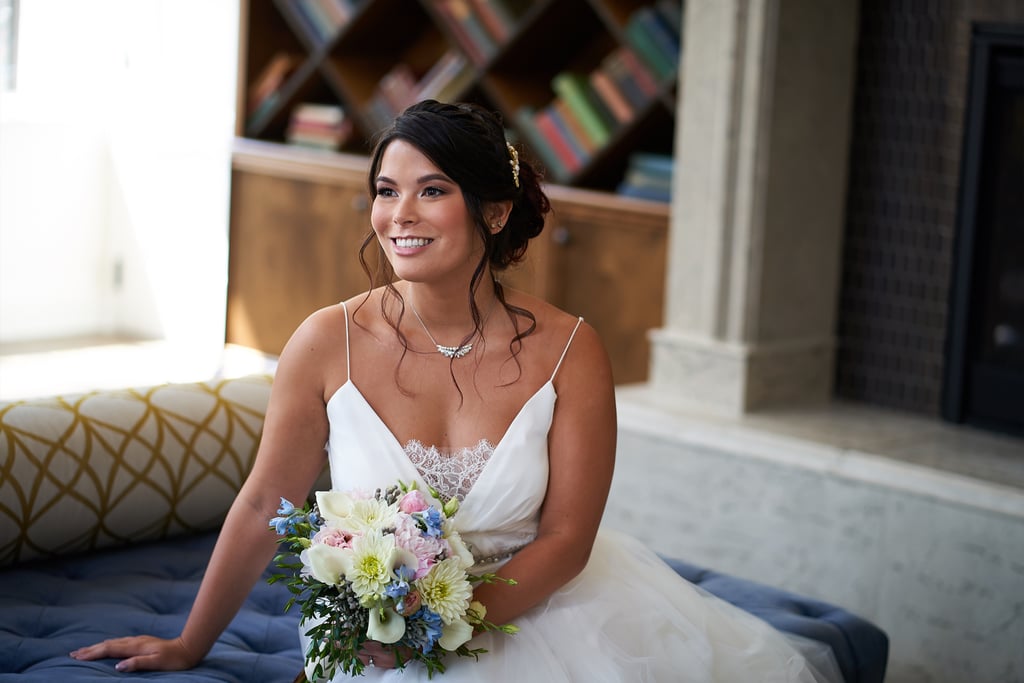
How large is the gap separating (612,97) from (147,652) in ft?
8.20

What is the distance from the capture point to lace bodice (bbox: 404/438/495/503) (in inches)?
71.6

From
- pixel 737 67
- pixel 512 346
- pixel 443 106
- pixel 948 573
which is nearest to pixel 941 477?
pixel 948 573

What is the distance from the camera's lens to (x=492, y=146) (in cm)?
182

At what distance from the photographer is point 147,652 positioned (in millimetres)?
1880

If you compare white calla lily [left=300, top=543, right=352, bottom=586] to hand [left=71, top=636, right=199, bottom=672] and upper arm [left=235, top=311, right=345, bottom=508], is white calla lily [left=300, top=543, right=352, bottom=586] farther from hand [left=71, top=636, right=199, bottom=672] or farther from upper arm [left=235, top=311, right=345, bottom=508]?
hand [left=71, top=636, right=199, bottom=672]

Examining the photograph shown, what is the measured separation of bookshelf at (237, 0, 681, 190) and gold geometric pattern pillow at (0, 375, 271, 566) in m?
1.71

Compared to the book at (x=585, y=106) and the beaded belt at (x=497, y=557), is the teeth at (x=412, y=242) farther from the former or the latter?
the book at (x=585, y=106)

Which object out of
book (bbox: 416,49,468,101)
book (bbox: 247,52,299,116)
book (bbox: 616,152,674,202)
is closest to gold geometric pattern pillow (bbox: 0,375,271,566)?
book (bbox: 616,152,674,202)

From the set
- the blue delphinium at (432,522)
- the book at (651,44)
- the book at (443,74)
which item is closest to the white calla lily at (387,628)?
the blue delphinium at (432,522)

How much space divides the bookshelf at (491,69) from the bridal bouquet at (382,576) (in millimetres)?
2393

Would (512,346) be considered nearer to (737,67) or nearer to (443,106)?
(443,106)

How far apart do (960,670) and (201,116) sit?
373 centimetres

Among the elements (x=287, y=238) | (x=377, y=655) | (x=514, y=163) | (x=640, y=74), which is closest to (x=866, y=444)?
(x=640, y=74)

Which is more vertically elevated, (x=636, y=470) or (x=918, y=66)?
(x=918, y=66)
